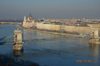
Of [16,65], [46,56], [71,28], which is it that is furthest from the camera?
[71,28]

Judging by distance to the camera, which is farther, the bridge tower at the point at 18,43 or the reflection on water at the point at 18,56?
the bridge tower at the point at 18,43

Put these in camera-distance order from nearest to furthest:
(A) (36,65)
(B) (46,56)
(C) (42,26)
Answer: (A) (36,65)
(B) (46,56)
(C) (42,26)

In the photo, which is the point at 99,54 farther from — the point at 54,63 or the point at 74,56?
the point at 54,63

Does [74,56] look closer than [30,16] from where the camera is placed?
Yes

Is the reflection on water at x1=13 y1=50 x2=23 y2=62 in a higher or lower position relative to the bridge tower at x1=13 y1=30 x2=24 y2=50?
lower

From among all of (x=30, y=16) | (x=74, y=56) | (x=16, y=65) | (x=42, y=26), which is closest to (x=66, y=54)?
(x=74, y=56)

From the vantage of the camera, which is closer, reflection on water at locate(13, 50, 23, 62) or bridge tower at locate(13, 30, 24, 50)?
reflection on water at locate(13, 50, 23, 62)

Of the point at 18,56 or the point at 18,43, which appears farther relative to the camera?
the point at 18,43

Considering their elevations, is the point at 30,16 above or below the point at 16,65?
above

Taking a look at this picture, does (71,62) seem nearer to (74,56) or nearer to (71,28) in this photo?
(74,56)

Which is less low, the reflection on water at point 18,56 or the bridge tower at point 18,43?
the bridge tower at point 18,43

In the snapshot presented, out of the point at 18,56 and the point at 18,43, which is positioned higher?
the point at 18,43
